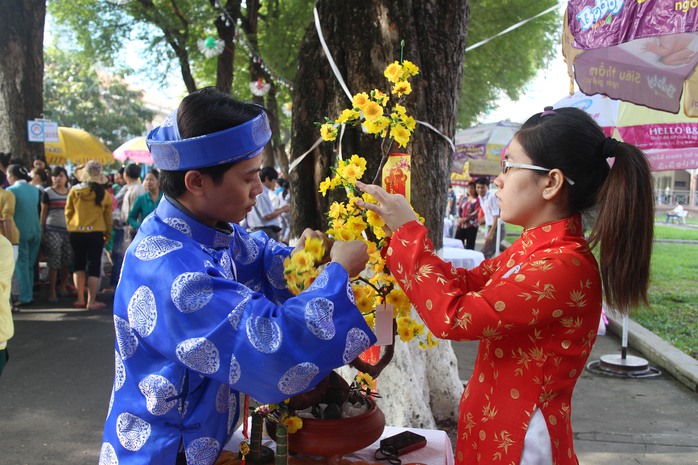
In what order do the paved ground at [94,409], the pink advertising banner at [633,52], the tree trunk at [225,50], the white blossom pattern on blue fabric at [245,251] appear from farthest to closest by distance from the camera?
the tree trunk at [225,50] → the pink advertising banner at [633,52] → the paved ground at [94,409] → the white blossom pattern on blue fabric at [245,251]

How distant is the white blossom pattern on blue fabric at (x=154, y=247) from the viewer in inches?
59.4

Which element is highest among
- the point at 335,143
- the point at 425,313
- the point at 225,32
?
the point at 225,32

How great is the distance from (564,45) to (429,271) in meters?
4.69

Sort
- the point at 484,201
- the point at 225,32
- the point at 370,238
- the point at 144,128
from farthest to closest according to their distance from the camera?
the point at 144,128, the point at 225,32, the point at 484,201, the point at 370,238

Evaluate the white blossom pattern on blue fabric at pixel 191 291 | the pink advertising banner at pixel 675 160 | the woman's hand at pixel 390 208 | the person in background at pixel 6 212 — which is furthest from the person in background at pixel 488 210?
the white blossom pattern on blue fabric at pixel 191 291

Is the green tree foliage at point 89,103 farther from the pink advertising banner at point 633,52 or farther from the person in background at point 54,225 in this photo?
the pink advertising banner at point 633,52

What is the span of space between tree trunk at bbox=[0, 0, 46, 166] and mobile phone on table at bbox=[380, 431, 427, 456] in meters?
9.98

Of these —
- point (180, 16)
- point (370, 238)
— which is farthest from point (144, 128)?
point (370, 238)

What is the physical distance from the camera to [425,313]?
5.72 feet

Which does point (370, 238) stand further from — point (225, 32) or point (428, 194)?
point (225, 32)

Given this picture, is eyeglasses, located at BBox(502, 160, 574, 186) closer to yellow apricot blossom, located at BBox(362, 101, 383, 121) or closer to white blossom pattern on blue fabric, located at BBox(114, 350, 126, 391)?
yellow apricot blossom, located at BBox(362, 101, 383, 121)

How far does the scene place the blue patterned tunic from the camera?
1.40 meters

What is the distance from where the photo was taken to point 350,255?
63.9 inches

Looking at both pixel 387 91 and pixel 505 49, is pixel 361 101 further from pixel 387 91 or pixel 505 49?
pixel 505 49
